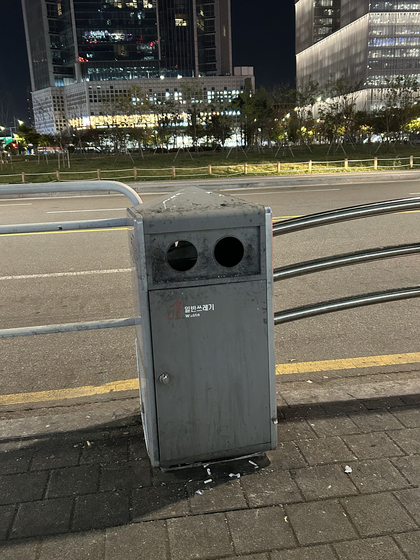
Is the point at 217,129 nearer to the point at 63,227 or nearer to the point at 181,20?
the point at 63,227

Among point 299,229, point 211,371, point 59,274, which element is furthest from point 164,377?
point 59,274

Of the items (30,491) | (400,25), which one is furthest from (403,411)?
(400,25)

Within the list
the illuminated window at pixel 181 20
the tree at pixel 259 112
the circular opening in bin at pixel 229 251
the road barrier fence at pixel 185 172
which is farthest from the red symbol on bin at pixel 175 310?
the illuminated window at pixel 181 20

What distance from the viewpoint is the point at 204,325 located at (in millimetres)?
2146

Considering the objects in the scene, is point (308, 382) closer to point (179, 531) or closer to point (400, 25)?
point (179, 531)

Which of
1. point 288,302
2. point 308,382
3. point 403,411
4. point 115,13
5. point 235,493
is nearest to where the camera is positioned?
point 235,493

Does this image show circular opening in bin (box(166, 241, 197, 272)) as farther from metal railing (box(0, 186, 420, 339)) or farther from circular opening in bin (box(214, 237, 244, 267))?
metal railing (box(0, 186, 420, 339))

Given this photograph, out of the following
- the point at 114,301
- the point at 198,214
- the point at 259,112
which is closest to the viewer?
the point at 198,214

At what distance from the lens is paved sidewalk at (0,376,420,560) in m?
1.92

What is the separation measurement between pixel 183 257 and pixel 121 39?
6375 inches

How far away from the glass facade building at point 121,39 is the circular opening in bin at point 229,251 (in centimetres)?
Result: 15420

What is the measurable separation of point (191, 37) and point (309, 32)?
4122 centimetres

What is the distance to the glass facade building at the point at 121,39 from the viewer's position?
143 m

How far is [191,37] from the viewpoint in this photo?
494 feet
